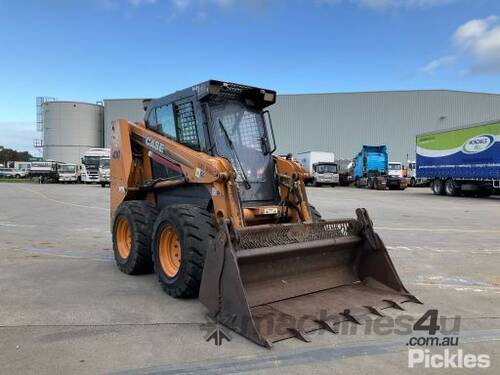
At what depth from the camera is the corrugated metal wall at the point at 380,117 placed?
6291 cm

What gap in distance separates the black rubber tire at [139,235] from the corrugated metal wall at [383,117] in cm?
5889

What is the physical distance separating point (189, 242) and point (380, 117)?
61560 mm

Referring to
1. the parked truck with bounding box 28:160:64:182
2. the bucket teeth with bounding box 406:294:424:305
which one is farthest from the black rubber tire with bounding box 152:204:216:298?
the parked truck with bounding box 28:160:64:182

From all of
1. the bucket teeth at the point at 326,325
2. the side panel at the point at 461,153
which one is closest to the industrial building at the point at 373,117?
the side panel at the point at 461,153

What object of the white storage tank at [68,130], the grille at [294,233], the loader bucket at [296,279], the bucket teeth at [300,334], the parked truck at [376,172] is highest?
the white storage tank at [68,130]

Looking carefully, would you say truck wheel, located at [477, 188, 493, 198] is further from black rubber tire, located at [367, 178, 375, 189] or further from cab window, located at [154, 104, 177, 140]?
cab window, located at [154, 104, 177, 140]

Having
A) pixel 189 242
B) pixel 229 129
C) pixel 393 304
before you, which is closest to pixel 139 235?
pixel 189 242

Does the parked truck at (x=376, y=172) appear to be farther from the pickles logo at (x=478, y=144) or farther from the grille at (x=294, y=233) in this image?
the grille at (x=294, y=233)

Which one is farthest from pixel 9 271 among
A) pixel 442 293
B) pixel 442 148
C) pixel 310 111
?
pixel 310 111

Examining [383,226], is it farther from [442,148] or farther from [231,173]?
[442,148]

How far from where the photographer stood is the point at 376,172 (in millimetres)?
42562

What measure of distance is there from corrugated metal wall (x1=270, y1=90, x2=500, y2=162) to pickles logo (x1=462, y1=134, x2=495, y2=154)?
117ft

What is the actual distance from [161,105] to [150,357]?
4479 mm

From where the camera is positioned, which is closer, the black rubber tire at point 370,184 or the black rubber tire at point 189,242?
the black rubber tire at point 189,242
